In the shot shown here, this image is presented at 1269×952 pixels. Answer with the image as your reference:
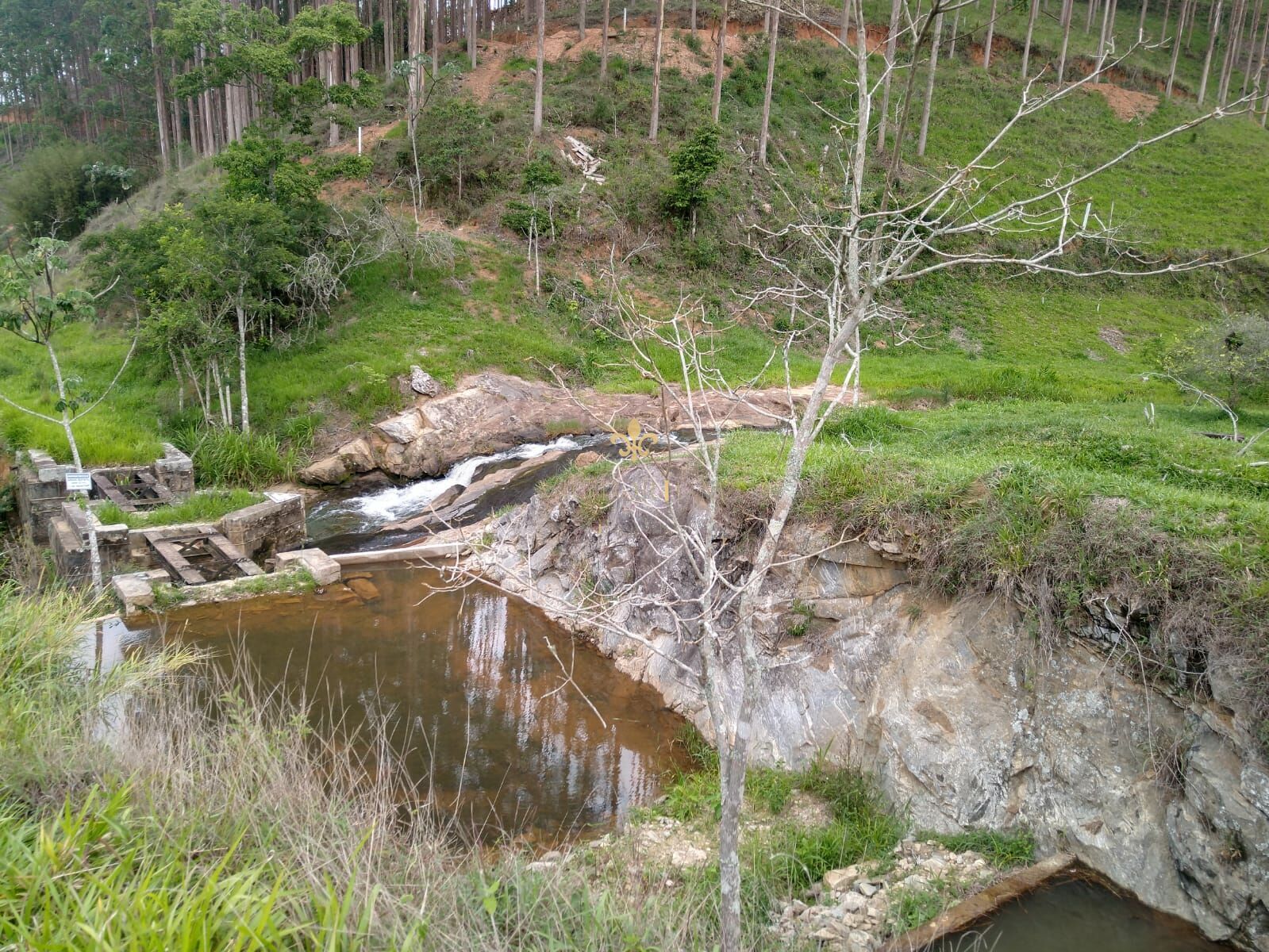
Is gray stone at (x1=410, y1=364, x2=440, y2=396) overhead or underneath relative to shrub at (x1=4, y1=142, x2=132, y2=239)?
underneath

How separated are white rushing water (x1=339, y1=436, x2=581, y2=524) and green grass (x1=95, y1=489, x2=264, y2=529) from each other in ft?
7.25

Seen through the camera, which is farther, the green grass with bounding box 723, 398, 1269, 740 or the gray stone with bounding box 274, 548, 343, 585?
the gray stone with bounding box 274, 548, 343, 585

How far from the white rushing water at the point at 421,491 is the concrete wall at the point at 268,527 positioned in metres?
1.60

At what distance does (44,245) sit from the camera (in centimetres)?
1227

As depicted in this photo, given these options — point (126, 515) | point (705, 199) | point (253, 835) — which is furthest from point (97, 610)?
point (705, 199)

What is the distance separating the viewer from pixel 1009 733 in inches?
255

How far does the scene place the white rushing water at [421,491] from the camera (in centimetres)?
1655

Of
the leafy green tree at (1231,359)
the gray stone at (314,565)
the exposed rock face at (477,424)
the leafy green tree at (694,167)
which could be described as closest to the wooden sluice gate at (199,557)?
the gray stone at (314,565)

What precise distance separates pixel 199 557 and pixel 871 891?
12.1 meters

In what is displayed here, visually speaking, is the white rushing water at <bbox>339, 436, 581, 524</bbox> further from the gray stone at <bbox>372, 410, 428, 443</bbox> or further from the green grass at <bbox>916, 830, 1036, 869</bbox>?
the green grass at <bbox>916, 830, 1036, 869</bbox>

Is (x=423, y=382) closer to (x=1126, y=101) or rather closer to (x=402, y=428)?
(x=402, y=428)

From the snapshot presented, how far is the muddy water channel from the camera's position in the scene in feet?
25.3

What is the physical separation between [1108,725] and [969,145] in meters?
37.4

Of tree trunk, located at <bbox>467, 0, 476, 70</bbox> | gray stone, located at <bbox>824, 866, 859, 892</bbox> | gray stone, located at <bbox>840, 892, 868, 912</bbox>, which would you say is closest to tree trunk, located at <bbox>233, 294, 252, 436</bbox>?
Answer: gray stone, located at <bbox>824, 866, 859, 892</bbox>
